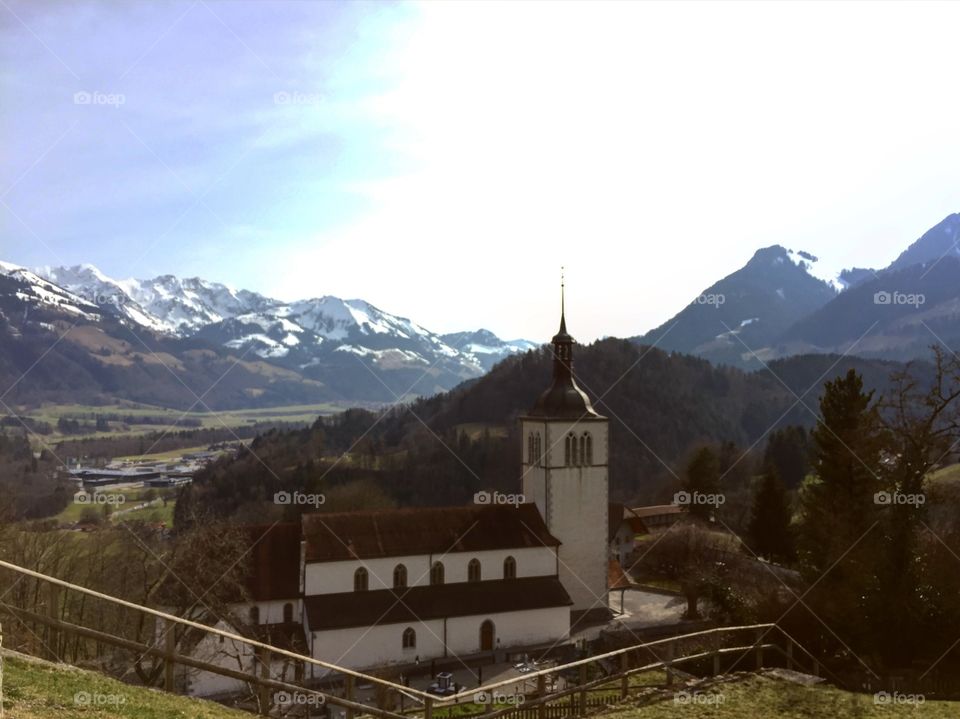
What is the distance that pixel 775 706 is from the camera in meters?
16.5

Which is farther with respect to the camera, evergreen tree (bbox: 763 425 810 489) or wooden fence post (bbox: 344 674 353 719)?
evergreen tree (bbox: 763 425 810 489)

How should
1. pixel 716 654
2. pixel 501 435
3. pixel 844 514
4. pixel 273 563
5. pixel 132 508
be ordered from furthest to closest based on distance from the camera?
pixel 501 435 < pixel 132 508 < pixel 273 563 < pixel 844 514 < pixel 716 654

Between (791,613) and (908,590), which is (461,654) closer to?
(791,613)

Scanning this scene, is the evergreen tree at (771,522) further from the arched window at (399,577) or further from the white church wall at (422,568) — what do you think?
the arched window at (399,577)

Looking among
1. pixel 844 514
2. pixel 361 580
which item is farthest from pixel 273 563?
pixel 844 514

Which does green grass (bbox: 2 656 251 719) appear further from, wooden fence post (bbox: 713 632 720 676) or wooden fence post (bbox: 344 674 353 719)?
wooden fence post (bbox: 713 632 720 676)

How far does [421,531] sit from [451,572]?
272cm

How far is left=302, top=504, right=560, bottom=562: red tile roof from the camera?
128 ft

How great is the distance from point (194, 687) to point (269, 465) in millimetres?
106843

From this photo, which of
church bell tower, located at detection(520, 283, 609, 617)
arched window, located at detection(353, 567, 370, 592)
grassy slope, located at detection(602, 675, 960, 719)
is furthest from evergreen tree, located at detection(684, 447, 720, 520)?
grassy slope, located at detection(602, 675, 960, 719)

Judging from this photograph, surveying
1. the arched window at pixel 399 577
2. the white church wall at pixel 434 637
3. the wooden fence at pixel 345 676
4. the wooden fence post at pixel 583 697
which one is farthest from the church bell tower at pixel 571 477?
the wooden fence post at pixel 583 697

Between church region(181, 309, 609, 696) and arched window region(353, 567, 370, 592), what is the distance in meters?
0.05

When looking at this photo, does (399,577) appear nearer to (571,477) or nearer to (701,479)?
(571,477)

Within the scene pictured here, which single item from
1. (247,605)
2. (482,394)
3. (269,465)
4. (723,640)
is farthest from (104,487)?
(723,640)
